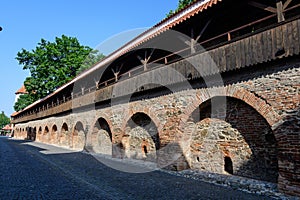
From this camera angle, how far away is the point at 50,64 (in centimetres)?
2823

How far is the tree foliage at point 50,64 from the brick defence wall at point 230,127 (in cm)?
1967

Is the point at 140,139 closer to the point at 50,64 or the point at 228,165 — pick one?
the point at 228,165

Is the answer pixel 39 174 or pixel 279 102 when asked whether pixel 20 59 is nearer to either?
pixel 39 174

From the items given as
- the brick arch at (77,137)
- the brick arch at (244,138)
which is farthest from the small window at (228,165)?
the brick arch at (77,137)

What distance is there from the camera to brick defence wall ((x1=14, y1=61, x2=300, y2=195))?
5.10 meters

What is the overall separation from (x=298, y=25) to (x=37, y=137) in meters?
29.1

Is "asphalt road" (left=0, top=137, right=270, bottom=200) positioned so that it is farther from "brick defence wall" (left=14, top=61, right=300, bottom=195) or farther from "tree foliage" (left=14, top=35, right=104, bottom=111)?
"tree foliage" (left=14, top=35, right=104, bottom=111)

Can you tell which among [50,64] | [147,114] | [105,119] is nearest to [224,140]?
[147,114]

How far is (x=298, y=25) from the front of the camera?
16.0 feet

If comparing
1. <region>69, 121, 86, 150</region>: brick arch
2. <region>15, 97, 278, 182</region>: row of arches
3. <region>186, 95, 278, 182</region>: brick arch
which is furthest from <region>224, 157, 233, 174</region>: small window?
<region>69, 121, 86, 150</region>: brick arch

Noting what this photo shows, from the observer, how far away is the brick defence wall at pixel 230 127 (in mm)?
5098

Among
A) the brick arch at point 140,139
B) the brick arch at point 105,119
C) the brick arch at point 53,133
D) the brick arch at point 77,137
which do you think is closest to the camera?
the brick arch at point 140,139

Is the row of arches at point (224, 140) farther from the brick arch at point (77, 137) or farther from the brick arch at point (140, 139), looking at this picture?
the brick arch at point (77, 137)

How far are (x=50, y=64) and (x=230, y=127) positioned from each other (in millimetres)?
26234
